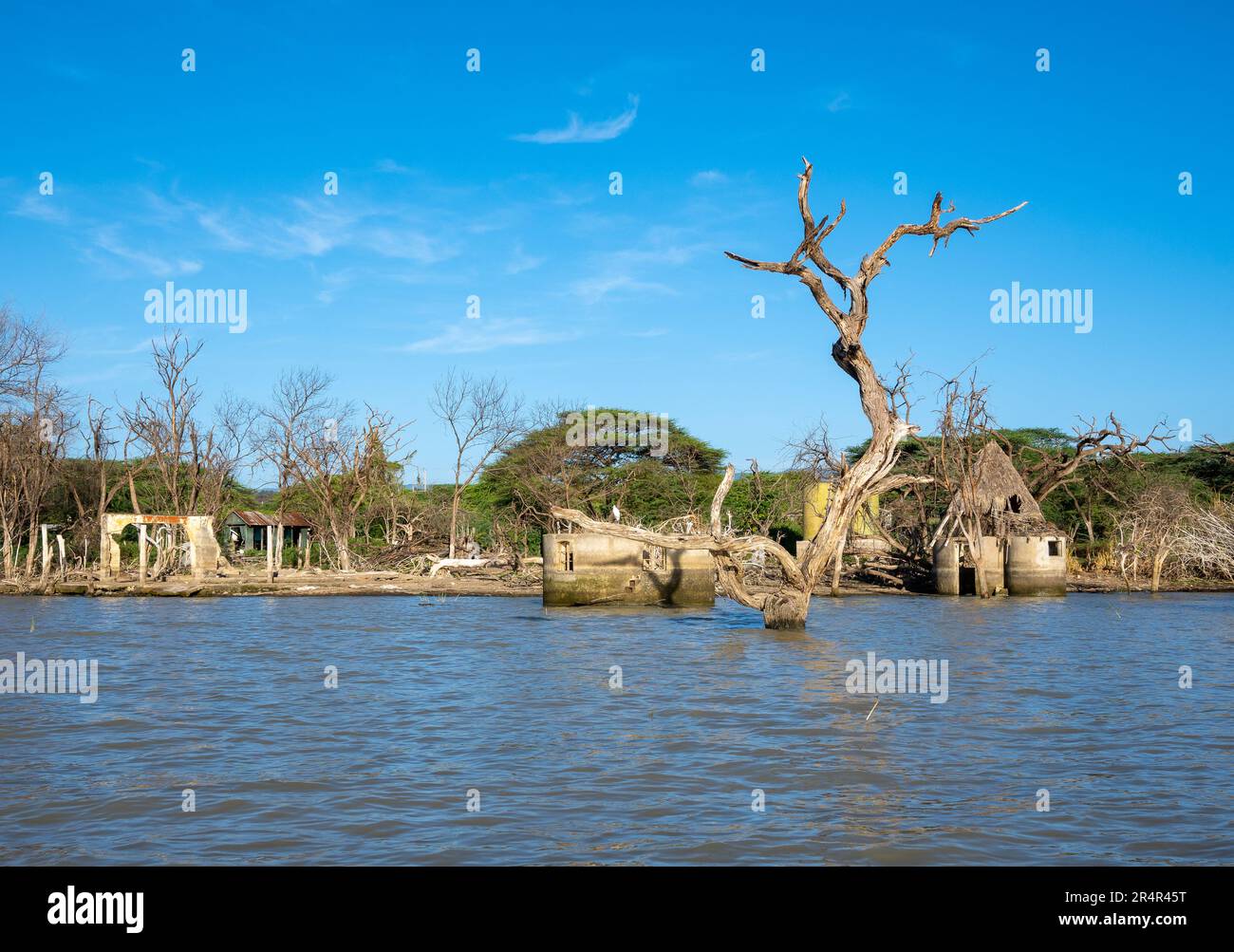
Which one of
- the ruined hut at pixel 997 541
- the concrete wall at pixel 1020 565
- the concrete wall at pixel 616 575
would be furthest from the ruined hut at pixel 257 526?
the concrete wall at pixel 1020 565

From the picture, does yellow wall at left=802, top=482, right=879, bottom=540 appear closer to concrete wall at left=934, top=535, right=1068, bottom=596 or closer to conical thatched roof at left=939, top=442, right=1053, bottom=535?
conical thatched roof at left=939, top=442, right=1053, bottom=535

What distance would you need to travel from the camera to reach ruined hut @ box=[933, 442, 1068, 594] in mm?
34656

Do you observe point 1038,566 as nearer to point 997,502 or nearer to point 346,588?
point 997,502

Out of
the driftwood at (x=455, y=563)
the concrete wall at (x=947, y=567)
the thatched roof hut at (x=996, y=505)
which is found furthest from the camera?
the driftwood at (x=455, y=563)

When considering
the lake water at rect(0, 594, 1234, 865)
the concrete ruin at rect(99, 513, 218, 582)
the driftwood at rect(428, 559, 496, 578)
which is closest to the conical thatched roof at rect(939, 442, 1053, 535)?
the lake water at rect(0, 594, 1234, 865)

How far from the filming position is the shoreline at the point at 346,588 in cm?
3506

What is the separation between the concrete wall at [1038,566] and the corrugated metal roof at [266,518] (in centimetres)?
3465

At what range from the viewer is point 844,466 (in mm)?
23344

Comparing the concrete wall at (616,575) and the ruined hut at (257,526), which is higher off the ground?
the ruined hut at (257,526)

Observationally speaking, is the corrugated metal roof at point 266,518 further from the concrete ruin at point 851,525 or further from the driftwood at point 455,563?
the concrete ruin at point 851,525

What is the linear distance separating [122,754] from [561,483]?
1376 inches

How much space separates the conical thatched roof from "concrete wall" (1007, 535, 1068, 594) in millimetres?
655
